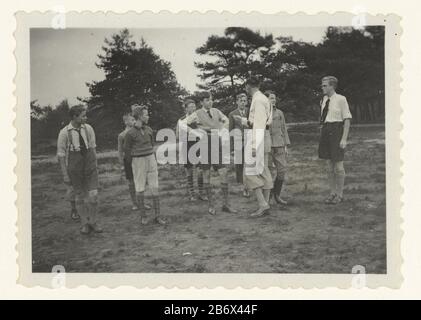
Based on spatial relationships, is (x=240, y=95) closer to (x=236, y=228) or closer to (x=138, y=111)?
(x=138, y=111)

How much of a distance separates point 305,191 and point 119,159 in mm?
2822

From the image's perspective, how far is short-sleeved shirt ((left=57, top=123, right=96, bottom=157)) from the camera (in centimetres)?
701

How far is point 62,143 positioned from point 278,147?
318 cm

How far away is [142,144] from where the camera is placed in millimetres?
7145

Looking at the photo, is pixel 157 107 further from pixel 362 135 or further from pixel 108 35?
pixel 362 135

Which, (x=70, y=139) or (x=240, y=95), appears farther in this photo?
(x=240, y=95)

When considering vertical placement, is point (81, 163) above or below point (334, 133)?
below

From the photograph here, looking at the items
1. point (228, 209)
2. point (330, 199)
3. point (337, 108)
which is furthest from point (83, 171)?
point (337, 108)

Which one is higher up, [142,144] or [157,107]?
[157,107]

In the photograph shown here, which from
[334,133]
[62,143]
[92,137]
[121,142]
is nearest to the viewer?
[62,143]

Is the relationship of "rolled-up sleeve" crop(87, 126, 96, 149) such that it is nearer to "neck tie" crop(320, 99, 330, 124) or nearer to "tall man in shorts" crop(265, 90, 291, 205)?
"tall man in shorts" crop(265, 90, 291, 205)

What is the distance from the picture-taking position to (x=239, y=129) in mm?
7320

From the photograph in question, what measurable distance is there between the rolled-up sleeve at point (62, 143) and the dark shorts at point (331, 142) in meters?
3.77

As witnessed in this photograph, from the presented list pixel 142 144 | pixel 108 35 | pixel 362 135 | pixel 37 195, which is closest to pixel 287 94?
pixel 362 135
